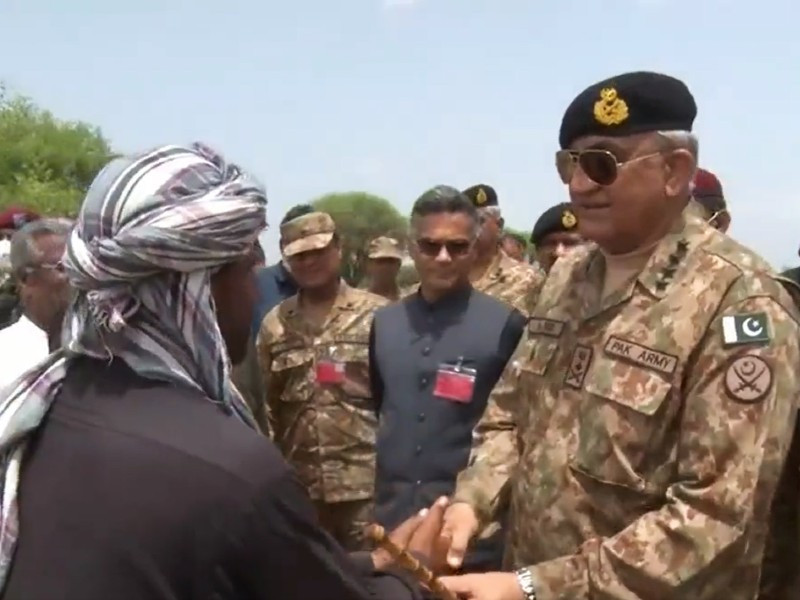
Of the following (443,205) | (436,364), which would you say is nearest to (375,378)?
(436,364)

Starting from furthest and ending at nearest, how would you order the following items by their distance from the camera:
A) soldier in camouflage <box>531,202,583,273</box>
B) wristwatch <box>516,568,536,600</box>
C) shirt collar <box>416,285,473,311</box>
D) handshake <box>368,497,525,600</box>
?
1. soldier in camouflage <box>531,202,583,273</box>
2. shirt collar <box>416,285,473,311</box>
3. wristwatch <box>516,568,536,600</box>
4. handshake <box>368,497,525,600</box>

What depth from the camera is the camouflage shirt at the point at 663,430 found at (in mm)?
2354

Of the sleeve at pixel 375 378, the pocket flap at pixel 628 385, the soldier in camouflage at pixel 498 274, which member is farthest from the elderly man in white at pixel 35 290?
the soldier in camouflage at pixel 498 274

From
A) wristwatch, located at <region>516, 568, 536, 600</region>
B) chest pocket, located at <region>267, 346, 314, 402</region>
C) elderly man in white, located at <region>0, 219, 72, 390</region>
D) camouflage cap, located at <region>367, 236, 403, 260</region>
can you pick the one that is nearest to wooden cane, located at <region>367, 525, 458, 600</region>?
wristwatch, located at <region>516, 568, 536, 600</region>

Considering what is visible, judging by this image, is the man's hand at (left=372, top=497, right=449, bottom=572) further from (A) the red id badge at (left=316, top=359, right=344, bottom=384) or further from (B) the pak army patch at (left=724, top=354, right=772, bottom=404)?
(A) the red id badge at (left=316, top=359, right=344, bottom=384)

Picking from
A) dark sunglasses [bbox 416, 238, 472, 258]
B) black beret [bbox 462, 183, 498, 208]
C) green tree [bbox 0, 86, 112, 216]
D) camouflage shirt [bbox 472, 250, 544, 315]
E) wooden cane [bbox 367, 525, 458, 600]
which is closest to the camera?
wooden cane [bbox 367, 525, 458, 600]

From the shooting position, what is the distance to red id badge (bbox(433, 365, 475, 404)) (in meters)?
4.14

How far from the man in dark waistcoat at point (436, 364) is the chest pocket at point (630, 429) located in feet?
4.62

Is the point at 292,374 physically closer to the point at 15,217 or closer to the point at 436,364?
the point at 436,364

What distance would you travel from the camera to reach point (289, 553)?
169 centimetres

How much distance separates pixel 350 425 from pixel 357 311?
0.58 meters

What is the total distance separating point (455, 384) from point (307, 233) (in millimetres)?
1821

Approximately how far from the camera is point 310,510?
68.7 inches

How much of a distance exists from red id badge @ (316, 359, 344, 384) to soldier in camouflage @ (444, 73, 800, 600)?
2.39 meters
